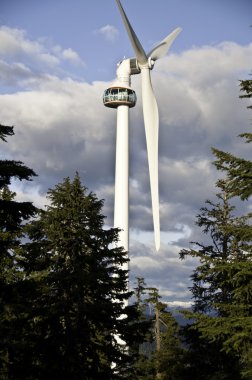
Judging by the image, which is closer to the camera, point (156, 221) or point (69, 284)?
point (69, 284)

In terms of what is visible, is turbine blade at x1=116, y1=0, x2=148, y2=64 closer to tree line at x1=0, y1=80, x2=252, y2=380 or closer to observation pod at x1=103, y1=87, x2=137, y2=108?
observation pod at x1=103, y1=87, x2=137, y2=108

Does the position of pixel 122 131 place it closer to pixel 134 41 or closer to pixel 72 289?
pixel 134 41

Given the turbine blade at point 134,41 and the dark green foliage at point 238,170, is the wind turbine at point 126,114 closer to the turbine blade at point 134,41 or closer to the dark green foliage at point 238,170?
the turbine blade at point 134,41

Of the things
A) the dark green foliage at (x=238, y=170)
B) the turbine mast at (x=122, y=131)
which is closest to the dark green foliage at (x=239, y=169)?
the dark green foliage at (x=238, y=170)

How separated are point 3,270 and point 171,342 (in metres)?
28.0

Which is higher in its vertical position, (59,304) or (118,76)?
(118,76)

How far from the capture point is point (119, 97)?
71188mm

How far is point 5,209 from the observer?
1556cm

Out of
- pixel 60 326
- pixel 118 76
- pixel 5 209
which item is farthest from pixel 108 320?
pixel 118 76

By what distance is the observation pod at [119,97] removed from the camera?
71.2 meters

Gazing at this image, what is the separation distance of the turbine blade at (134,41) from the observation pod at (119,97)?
6.81m

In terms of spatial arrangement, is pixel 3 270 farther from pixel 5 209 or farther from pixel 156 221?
pixel 156 221

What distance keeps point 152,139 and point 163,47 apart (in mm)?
17358

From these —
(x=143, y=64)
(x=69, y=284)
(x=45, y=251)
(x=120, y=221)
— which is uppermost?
(x=143, y=64)
